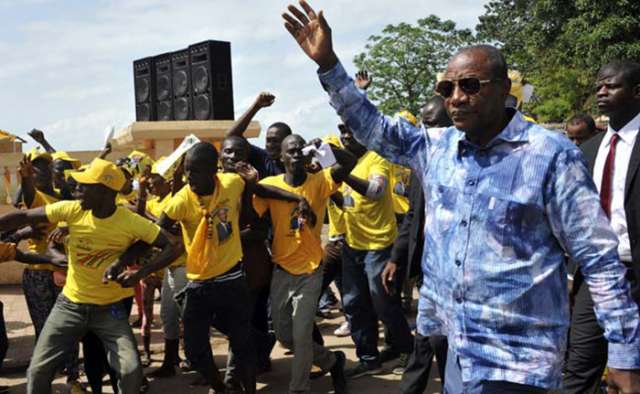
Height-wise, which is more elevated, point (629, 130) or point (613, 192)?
point (629, 130)

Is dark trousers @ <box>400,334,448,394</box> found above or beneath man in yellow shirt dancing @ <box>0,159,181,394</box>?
beneath

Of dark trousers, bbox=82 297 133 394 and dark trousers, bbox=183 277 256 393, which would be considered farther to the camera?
dark trousers, bbox=82 297 133 394

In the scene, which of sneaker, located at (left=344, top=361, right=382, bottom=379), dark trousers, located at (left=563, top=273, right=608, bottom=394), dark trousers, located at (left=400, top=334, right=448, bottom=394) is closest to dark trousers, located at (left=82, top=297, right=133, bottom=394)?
sneaker, located at (left=344, top=361, right=382, bottom=379)

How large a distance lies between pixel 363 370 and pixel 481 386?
374cm

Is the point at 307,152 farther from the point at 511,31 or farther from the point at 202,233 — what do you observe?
the point at 511,31

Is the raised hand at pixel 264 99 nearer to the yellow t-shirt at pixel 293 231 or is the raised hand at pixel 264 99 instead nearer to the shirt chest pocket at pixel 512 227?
the yellow t-shirt at pixel 293 231

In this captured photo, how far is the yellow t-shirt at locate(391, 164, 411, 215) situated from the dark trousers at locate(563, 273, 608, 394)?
328cm

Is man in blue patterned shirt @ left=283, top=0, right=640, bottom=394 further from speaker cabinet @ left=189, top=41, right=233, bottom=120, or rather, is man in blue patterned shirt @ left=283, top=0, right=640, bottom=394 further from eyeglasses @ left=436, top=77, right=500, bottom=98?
speaker cabinet @ left=189, top=41, right=233, bottom=120

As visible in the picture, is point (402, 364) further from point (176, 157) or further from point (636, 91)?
point (636, 91)

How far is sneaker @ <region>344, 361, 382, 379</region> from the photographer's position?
6.23 m

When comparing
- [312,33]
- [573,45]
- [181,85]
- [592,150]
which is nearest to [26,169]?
[312,33]

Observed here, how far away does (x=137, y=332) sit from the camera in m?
8.06

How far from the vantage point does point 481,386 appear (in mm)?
2619

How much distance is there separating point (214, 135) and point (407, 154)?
9967mm
